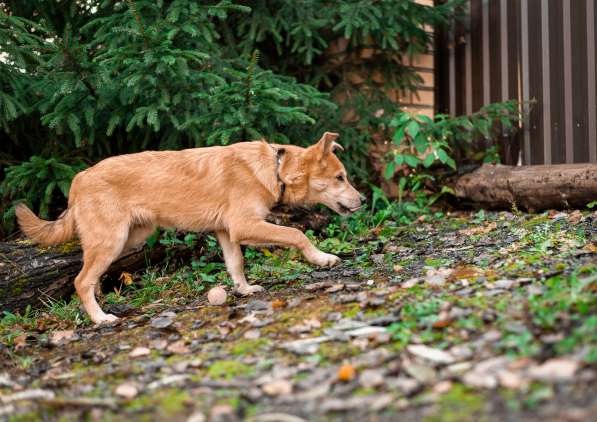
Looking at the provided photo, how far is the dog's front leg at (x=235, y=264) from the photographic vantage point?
554cm

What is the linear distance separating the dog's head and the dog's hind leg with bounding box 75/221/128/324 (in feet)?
5.82

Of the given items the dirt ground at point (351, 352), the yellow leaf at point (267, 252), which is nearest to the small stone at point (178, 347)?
the dirt ground at point (351, 352)

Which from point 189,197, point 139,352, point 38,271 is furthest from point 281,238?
point 38,271

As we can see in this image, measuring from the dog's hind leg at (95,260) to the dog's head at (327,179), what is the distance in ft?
5.82

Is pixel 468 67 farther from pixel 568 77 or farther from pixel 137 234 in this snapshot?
pixel 137 234

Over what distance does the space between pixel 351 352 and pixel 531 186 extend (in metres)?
5.10

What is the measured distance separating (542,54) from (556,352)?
641cm

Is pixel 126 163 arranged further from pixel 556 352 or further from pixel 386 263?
pixel 556 352

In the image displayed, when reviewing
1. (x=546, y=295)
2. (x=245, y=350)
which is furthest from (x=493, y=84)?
(x=245, y=350)

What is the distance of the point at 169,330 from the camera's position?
14.0 feet

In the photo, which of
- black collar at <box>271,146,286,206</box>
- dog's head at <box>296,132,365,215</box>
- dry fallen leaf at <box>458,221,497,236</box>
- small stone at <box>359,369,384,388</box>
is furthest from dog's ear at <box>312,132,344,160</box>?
small stone at <box>359,369,384,388</box>

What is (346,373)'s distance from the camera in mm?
2758

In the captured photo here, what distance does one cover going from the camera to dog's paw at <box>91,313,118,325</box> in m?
5.10

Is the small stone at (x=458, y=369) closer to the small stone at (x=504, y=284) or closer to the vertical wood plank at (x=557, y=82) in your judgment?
the small stone at (x=504, y=284)
